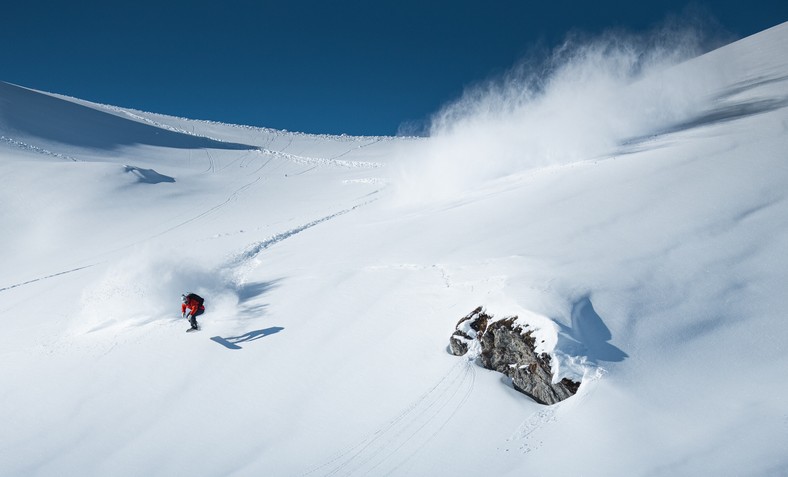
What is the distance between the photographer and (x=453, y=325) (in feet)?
31.2

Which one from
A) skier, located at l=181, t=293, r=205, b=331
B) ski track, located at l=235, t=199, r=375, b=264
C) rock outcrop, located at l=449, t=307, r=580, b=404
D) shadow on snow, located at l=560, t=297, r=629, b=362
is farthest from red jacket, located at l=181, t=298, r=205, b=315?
shadow on snow, located at l=560, t=297, r=629, b=362

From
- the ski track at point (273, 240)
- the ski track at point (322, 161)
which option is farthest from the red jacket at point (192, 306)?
the ski track at point (322, 161)

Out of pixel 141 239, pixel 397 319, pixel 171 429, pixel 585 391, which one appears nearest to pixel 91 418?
pixel 171 429

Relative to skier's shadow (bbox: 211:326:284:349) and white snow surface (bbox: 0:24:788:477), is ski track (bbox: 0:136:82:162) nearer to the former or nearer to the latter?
white snow surface (bbox: 0:24:788:477)

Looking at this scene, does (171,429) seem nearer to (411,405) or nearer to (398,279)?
(411,405)

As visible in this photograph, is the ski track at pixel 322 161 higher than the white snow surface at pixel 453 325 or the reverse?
higher

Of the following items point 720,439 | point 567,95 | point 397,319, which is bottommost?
point 720,439

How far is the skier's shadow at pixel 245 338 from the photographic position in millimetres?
11094

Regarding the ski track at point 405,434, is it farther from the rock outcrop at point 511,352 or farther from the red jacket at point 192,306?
the red jacket at point 192,306

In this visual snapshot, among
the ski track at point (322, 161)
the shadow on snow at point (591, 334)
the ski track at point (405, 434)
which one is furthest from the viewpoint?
the ski track at point (322, 161)

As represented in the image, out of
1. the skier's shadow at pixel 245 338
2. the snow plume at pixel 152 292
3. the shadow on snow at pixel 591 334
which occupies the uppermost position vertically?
the snow plume at pixel 152 292

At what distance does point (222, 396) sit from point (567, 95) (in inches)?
967

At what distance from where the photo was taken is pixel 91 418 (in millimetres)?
9641

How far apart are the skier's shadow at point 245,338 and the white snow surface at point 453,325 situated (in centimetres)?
8
